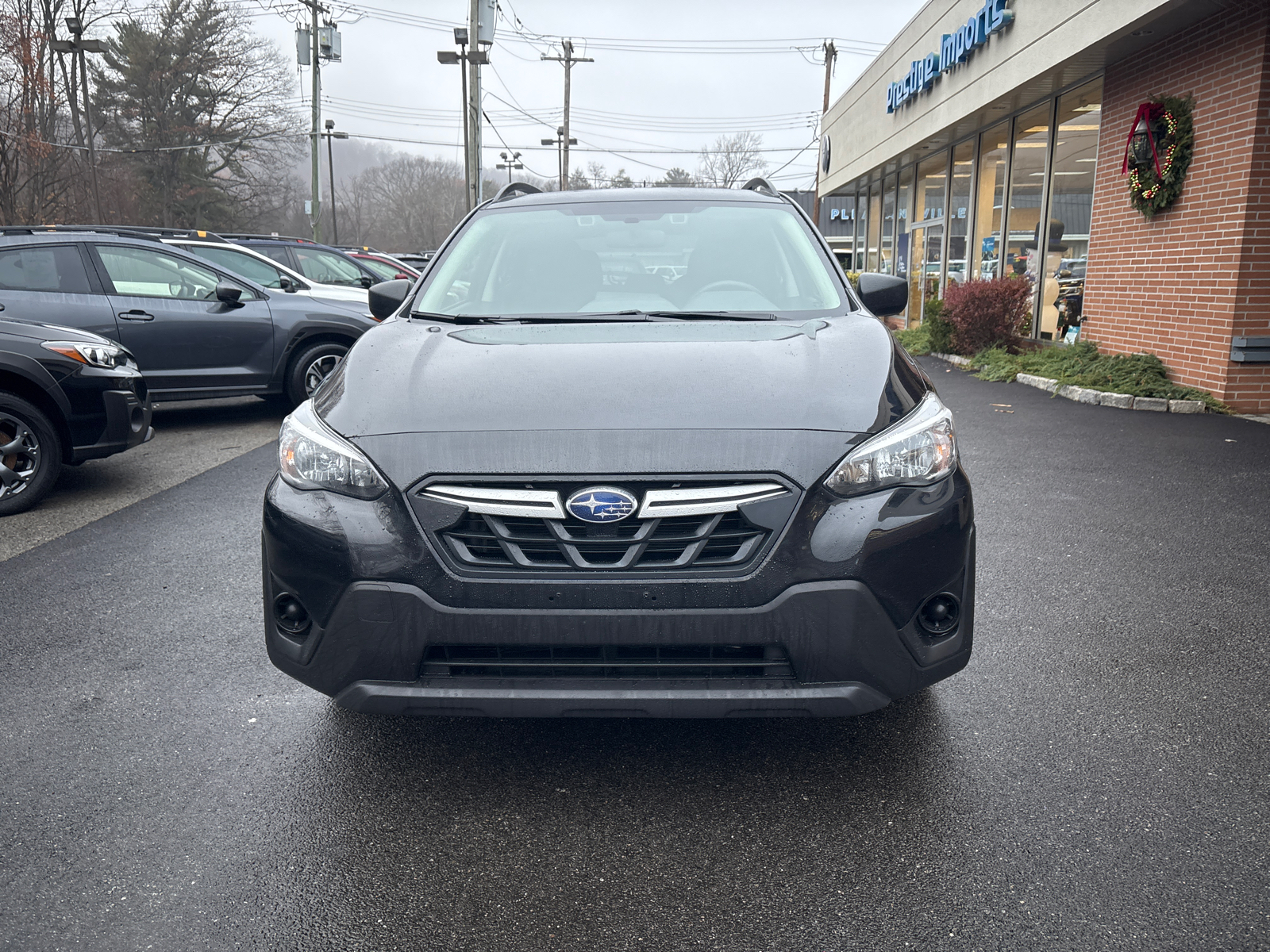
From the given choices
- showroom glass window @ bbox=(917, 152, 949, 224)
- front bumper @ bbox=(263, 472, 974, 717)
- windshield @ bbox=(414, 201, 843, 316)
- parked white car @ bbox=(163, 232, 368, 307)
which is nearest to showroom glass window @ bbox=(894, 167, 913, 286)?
showroom glass window @ bbox=(917, 152, 949, 224)

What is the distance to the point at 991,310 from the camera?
45.9 ft

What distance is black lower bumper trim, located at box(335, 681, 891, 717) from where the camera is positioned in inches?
94.8

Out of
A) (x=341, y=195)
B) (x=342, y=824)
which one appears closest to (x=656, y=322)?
(x=342, y=824)

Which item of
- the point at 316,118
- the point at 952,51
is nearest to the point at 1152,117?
the point at 952,51

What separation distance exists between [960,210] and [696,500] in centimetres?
1719

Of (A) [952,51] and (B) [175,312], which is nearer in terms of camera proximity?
(B) [175,312]

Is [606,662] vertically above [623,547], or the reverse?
[623,547]

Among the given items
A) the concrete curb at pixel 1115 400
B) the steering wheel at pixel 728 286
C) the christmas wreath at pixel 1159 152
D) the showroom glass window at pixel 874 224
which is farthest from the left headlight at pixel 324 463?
the showroom glass window at pixel 874 224

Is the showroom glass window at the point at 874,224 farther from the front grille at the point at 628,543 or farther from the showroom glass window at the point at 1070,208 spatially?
the front grille at the point at 628,543

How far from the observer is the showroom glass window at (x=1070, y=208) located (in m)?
12.4

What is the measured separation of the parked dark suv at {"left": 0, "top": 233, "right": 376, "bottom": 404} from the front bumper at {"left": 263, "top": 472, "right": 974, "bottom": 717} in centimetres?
713

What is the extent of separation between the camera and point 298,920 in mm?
2219

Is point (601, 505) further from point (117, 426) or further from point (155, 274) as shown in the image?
point (155, 274)

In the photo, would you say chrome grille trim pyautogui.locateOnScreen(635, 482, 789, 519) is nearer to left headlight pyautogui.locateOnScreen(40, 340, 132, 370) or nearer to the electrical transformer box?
left headlight pyautogui.locateOnScreen(40, 340, 132, 370)
